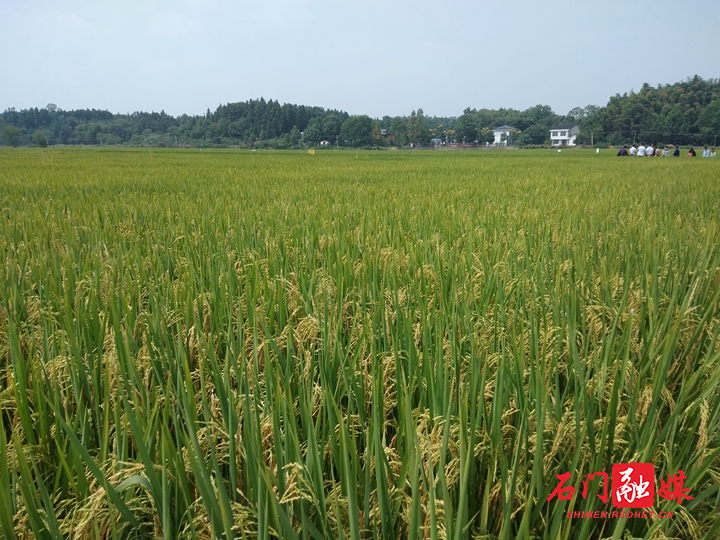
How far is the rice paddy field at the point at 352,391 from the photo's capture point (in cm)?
89

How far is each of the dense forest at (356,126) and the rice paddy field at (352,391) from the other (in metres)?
67.9

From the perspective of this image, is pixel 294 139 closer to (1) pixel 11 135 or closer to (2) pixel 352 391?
(1) pixel 11 135

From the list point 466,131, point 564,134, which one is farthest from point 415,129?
point 564,134

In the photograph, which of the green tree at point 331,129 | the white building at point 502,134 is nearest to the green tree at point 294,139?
the green tree at point 331,129

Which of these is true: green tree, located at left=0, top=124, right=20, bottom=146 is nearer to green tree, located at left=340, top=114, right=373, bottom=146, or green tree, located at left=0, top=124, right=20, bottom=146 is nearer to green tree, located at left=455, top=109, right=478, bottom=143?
green tree, located at left=340, top=114, right=373, bottom=146

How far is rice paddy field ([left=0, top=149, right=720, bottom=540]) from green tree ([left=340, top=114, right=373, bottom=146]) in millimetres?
75860

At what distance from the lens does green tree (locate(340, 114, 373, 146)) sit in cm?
7694

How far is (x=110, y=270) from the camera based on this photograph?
8.21 ft

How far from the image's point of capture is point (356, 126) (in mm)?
76938

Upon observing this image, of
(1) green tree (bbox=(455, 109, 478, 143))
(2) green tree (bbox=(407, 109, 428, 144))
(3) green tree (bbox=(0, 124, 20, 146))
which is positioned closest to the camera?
(3) green tree (bbox=(0, 124, 20, 146))

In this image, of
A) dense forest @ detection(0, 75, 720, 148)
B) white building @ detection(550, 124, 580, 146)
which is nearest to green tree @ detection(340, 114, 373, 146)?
dense forest @ detection(0, 75, 720, 148)

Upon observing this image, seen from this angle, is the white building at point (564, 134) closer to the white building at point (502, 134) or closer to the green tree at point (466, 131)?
the white building at point (502, 134)

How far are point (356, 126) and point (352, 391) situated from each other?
78817 mm

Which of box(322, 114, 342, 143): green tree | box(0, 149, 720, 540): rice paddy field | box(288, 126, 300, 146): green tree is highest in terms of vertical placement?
box(322, 114, 342, 143): green tree
